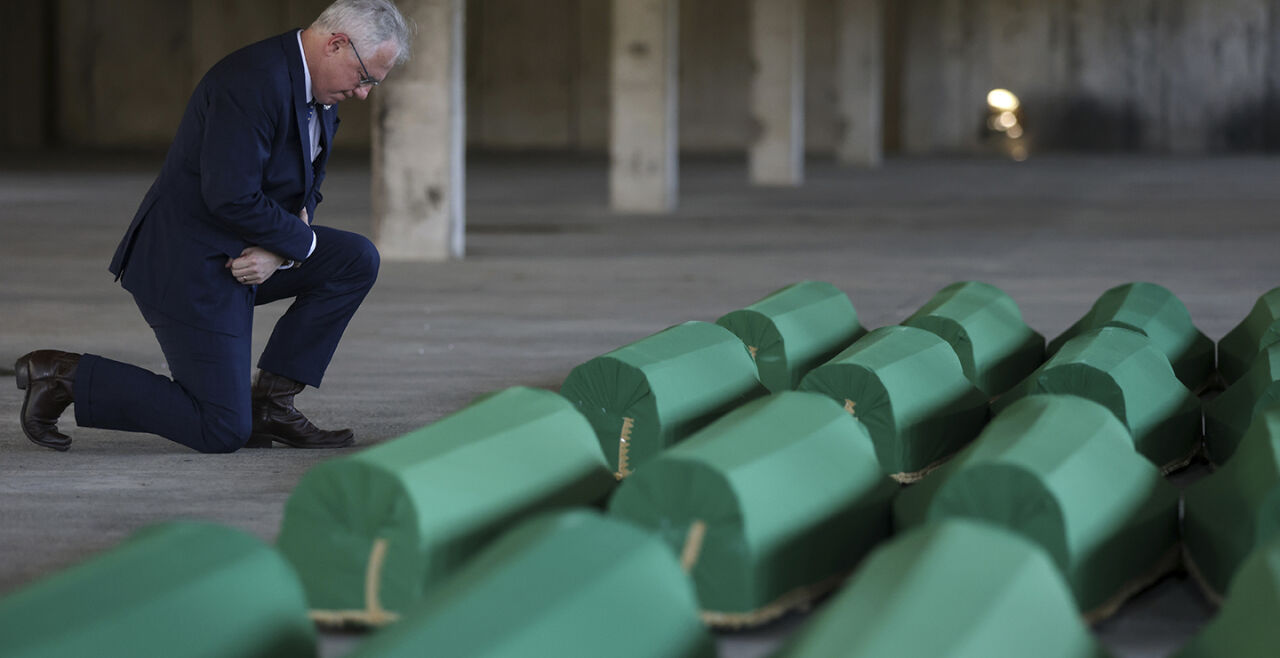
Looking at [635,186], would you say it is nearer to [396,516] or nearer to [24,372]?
[24,372]

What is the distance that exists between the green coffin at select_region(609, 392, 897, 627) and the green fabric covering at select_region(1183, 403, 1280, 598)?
681 mm

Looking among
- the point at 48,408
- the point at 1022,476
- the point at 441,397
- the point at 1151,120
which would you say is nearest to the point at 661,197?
the point at 441,397

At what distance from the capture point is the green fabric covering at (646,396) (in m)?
4.40

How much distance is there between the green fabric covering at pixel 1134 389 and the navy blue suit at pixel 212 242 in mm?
2130

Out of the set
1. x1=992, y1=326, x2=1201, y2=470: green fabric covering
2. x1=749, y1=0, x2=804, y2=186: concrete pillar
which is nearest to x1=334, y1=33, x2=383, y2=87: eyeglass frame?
x1=992, y1=326, x2=1201, y2=470: green fabric covering

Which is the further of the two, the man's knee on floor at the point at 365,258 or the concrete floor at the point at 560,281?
the man's knee on floor at the point at 365,258

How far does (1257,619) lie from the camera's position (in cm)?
256

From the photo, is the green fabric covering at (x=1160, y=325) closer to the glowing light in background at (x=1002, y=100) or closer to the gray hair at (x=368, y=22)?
the gray hair at (x=368, y=22)

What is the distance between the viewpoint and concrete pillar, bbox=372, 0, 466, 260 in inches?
439

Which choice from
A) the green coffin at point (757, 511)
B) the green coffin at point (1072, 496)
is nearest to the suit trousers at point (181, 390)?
the green coffin at point (757, 511)

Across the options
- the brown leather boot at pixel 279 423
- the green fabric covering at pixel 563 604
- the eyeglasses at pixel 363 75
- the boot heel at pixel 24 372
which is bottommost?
the brown leather boot at pixel 279 423

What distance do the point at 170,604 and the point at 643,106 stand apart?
14.3 m

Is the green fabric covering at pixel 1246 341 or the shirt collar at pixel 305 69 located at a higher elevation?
the shirt collar at pixel 305 69

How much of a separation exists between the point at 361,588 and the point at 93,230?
11.0 m
